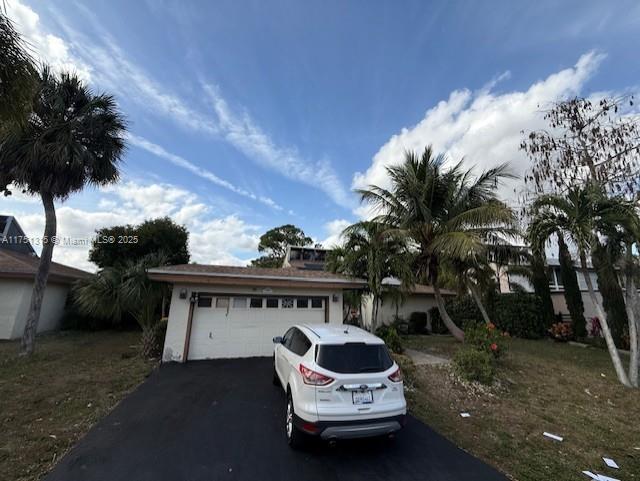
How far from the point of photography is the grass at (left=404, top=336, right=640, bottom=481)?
347 centimetres

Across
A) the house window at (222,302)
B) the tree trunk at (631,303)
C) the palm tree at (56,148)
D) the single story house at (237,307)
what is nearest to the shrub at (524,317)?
the tree trunk at (631,303)

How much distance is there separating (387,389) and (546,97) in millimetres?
12027

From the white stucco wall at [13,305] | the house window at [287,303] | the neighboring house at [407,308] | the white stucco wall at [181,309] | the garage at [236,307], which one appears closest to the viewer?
the white stucco wall at [181,309]

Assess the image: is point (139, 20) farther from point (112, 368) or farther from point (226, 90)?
point (112, 368)

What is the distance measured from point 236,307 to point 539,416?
26.3ft

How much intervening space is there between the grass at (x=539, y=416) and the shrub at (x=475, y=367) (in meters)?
0.22

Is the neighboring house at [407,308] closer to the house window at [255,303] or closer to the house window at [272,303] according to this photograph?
the house window at [272,303]

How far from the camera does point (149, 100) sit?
828cm

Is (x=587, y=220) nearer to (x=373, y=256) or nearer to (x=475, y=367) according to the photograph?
(x=475, y=367)

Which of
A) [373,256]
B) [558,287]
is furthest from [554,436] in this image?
[558,287]

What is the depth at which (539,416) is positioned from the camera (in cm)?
482

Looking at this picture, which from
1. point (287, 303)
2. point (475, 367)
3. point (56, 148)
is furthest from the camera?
point (287, 303)

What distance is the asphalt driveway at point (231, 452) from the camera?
10.2 feet

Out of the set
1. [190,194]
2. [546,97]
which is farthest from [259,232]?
[546,97]
